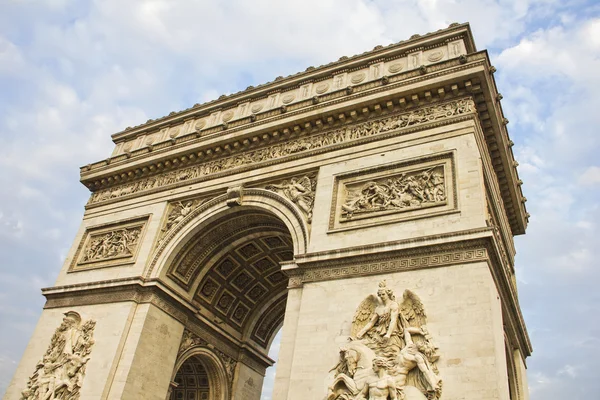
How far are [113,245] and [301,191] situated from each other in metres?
6.85

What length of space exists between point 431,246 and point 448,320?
5.46 ft

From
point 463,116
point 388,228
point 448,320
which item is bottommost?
point 448,320

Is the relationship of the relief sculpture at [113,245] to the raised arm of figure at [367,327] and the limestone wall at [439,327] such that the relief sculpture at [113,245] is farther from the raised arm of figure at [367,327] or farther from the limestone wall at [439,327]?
the raised arm of figure at [367,327]

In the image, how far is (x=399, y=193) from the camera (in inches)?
496

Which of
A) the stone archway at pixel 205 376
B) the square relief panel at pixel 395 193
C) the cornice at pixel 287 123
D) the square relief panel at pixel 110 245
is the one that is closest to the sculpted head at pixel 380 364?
the square relief panel at pixel 395 193

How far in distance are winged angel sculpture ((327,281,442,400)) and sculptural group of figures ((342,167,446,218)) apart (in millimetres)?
2243

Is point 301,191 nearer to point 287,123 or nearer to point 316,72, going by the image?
point 287,123

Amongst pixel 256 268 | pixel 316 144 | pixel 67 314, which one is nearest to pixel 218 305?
pixel 256 268

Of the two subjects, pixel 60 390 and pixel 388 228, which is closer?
pixel 388 228

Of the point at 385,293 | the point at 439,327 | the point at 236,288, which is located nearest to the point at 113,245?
the point at 236,288

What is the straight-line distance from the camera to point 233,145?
16.5m

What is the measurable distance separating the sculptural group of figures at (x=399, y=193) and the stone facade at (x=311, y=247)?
1.7 inches

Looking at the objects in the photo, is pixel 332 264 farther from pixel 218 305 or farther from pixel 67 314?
pixel 67 314

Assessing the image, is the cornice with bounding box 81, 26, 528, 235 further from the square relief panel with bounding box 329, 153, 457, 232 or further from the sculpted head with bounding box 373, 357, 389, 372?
the sculpted head with bounding box 373, 357, 389, 372
